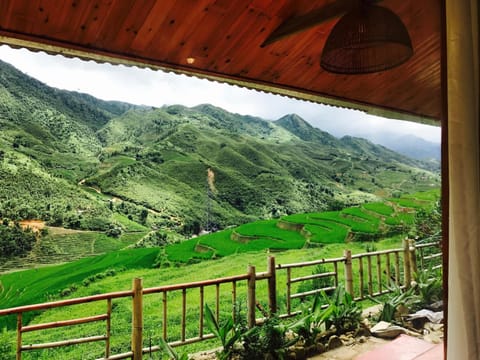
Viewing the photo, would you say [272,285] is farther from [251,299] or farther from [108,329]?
[108,329]

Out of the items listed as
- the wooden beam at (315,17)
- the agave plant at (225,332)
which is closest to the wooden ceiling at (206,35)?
the wooden beam at (315,17)

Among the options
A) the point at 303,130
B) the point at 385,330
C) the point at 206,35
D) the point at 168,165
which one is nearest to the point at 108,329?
the point at 206,35

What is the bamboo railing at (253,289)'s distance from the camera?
2.21m

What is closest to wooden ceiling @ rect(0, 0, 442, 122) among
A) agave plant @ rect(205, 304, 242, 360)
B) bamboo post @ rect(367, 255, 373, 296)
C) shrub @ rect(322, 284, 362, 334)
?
agave plant @ rect(205, 304, 242, 360)

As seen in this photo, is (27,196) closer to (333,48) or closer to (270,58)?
(270,58)

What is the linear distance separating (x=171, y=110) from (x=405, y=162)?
3367 millimetres

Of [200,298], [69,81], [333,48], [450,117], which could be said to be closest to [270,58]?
[333,48]

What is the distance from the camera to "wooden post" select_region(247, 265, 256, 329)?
278 cm

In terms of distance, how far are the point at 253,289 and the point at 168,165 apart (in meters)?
2.33

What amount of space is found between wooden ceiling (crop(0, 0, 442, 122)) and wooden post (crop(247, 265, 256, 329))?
155 cm

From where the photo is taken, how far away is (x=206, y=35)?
1.65m

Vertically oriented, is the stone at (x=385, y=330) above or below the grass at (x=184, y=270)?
below

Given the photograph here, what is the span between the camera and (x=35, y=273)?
119 inches

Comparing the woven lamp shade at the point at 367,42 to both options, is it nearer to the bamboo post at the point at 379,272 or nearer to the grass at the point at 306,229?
the bamboo post at the point at 379,272
